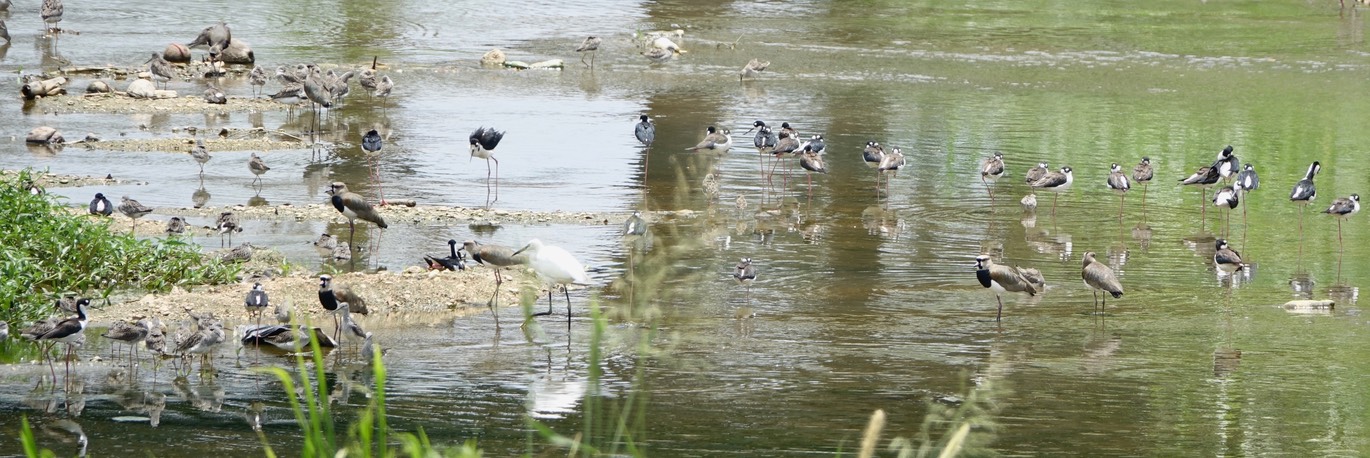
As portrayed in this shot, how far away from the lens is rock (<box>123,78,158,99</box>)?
77.5ft

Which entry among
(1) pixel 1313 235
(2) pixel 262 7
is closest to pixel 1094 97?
(1) pixel 1313 235

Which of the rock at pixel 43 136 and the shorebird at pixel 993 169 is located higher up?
the rock at pixel 43 136

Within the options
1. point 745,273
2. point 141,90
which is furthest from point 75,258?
point 141,90

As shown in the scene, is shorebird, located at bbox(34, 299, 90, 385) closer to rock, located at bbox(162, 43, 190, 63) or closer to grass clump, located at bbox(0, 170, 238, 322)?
grass clump, located at bbox(0, 170, 238, 322)

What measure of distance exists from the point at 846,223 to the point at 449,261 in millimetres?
4727

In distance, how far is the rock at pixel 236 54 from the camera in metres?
28.5

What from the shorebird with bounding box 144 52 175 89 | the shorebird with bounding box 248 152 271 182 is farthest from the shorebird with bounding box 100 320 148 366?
the shorebird with bounding box 144 52 175 89

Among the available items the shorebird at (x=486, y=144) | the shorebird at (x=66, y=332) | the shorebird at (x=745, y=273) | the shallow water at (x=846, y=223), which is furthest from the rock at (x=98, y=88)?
the shorebird at (x=66, y=332)

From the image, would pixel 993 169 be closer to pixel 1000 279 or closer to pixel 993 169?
pixel 993 169

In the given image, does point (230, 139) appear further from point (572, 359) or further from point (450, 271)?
point (572, 359)

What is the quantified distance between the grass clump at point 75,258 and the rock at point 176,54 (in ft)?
52.6

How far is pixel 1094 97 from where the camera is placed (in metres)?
25.9

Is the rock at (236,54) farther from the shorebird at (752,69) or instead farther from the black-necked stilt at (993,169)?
the black-necked stilt at (993,169)

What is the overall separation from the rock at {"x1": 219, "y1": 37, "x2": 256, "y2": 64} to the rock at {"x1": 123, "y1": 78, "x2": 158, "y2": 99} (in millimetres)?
4548
